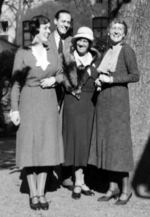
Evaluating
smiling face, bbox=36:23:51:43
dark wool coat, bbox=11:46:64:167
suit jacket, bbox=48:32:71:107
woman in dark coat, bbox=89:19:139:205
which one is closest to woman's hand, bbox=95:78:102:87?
woman in dark coat, bbox=89:19:139:205

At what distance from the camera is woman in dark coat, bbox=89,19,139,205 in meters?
5.66

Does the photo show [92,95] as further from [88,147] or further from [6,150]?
[6,150]

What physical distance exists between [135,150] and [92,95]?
36.5 inches

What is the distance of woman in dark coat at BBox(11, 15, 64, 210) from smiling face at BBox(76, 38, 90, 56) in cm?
41

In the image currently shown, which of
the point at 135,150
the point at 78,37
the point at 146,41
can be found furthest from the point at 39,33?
the point at 135,150

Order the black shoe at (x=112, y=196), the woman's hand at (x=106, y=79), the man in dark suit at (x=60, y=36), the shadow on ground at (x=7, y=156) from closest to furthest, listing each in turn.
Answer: the woman's hand at (x=106, y=79) → the black shoe at (x=112, y=196) → the man in dark suit at (x=60, y=36) → the shadow on ground at (x=7, y=156)

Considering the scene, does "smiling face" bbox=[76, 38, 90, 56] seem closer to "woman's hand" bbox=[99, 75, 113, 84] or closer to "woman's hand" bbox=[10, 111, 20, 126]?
"woman's hand" bbox=[99, 75, 113, 84]

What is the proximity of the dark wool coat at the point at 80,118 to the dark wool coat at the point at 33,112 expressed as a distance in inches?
13.7

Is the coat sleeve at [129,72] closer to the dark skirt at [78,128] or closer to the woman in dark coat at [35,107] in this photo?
the dark skirt at [78,128]

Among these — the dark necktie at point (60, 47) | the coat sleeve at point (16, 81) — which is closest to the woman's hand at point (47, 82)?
the coat sleeve at point (16, 81)

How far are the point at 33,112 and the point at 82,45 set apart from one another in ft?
3.37

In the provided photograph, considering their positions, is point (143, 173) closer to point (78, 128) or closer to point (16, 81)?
point (78, 128)

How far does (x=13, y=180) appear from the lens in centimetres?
747

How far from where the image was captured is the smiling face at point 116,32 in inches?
222
